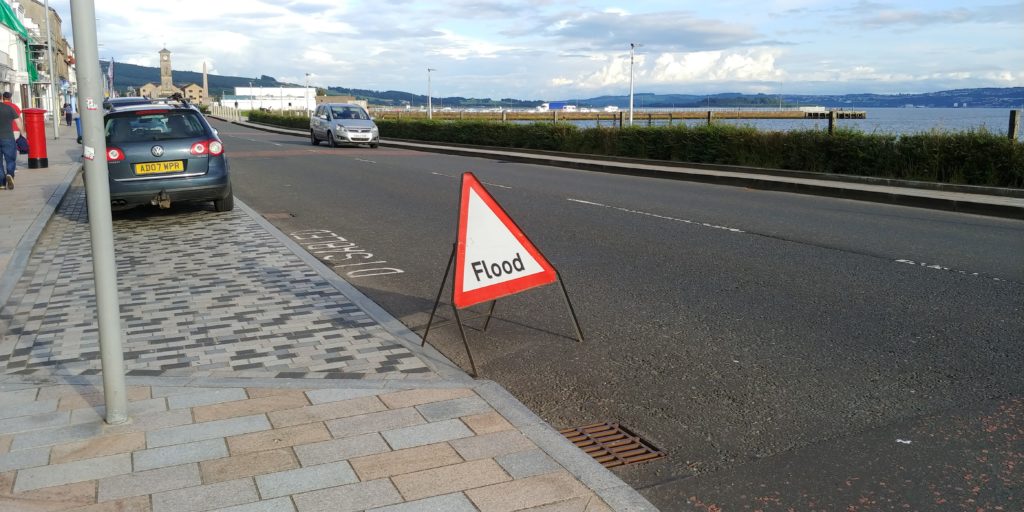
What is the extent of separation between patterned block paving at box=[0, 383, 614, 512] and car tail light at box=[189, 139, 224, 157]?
8457 millimetres

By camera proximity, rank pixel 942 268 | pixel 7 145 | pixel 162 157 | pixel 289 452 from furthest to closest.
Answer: pixel 7 145 < pixel 162 157 < pixel 942 268 < pixel 289 452

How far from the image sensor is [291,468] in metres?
3.67

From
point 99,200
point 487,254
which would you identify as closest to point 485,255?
point 487,254

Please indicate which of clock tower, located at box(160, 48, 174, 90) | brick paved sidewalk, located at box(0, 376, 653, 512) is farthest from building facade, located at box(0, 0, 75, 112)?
clock tower, located at box(160, 48, 174, 90)

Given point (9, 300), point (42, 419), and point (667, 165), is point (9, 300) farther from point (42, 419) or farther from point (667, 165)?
point (667, 165)

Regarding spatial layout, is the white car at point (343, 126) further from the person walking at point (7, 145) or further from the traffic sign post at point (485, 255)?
the traffic sign post at point (485, 255)

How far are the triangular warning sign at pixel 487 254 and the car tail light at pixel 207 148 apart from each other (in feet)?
26.3

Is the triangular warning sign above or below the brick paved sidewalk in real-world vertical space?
above

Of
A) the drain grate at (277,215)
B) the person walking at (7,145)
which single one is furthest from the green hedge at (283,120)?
the drain grate at (277,215)

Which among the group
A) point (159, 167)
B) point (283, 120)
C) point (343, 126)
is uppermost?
point (283, 120)

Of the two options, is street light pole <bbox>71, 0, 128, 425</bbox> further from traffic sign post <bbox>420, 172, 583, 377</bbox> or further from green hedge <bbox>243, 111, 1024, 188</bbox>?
green hedge <bbox>243, 111, 1024, 188</bbox>

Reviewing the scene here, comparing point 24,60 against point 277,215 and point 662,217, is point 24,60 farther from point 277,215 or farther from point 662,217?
point 662,217

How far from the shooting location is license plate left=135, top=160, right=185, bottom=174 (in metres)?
11.9

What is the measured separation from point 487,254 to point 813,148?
15934 mm
